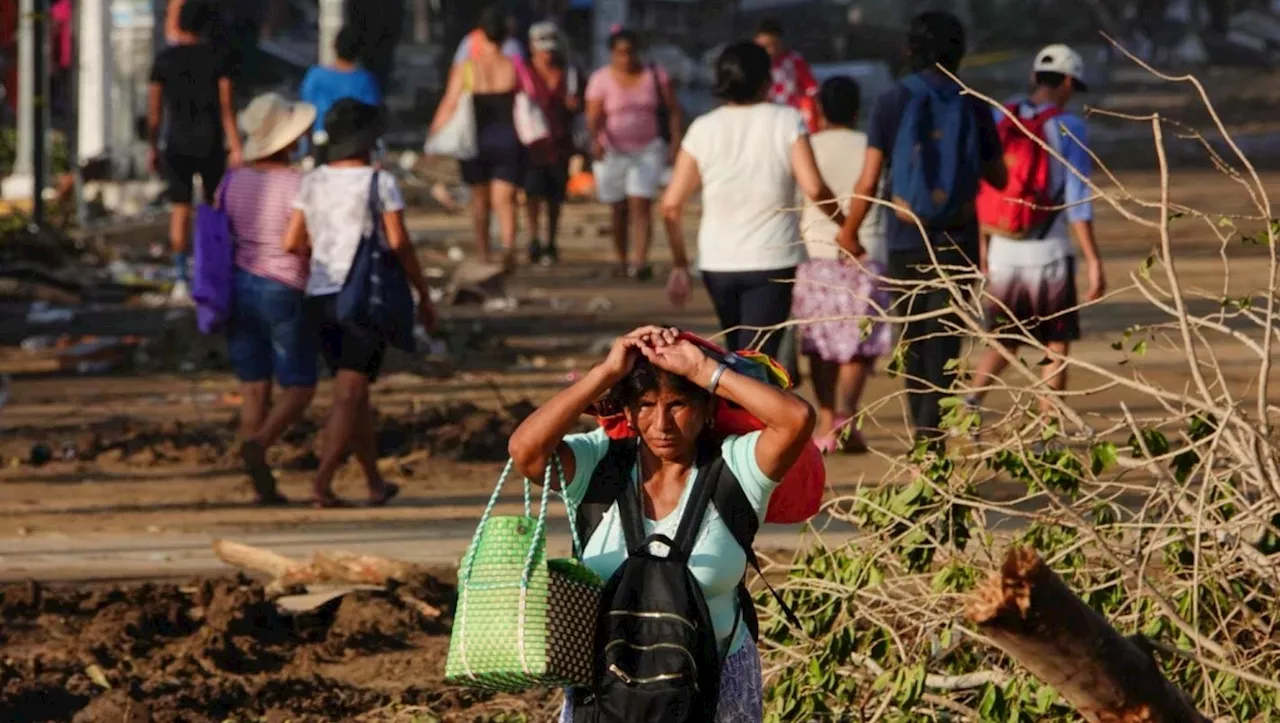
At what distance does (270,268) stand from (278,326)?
0.23 metres

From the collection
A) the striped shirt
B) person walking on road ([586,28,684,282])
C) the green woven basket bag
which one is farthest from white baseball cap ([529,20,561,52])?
the green woven basket bag

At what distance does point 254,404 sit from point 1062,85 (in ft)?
11.7

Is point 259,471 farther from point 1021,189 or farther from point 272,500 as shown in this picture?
point 1021,189

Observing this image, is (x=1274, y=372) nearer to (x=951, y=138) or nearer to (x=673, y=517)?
(x=951, y=138)

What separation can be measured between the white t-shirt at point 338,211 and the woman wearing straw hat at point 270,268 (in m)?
0.23

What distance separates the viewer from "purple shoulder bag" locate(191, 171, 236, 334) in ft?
32.2

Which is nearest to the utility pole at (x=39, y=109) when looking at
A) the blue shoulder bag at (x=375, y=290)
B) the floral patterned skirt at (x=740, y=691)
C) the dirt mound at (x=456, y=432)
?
the dirt mound at (x=456, y=432)

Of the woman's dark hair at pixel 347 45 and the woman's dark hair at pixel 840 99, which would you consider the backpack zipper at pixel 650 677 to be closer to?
the woman's dark hair at pixel 840 99

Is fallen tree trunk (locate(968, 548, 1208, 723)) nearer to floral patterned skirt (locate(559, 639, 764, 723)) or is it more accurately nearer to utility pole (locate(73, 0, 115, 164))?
floral patterned skirt (locate(559, 639, 764, 723))

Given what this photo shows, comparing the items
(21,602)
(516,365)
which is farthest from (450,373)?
(21,602)

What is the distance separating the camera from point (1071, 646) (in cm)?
451

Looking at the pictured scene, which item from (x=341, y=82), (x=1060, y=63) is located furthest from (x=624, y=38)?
(x=1060, y=63)

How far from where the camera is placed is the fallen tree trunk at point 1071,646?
171 inches

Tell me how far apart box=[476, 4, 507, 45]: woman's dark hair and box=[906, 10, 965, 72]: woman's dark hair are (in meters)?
7.66
